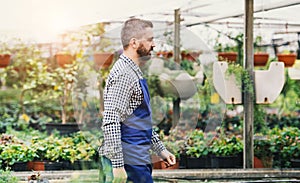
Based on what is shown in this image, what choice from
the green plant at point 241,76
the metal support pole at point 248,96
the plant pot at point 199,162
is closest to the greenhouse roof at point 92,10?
the metal support pole at point 248,96

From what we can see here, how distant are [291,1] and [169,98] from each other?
2.68m

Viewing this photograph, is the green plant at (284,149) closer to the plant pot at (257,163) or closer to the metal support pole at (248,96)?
the plant pot at (257,163)

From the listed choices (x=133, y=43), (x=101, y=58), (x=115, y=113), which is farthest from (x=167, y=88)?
(x=115, y=113)

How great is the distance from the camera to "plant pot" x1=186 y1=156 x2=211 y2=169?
23.9 ft

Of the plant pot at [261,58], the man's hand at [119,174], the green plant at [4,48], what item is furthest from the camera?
the green plant at [4,48]

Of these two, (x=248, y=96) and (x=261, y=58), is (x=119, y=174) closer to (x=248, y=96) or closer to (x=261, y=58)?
(x=248, y=96)

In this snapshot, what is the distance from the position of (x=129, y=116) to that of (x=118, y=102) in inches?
5.3

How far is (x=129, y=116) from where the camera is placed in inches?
168

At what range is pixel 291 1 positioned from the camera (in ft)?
24.4

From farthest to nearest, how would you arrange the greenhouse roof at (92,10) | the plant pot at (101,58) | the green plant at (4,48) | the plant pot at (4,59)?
1. the green plant at (4,48)
2. the plant pot at (4,59)
3. the plant pot at (101,58)
4. the greenhouse roof at (92,10)

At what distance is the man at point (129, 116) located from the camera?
163 inches

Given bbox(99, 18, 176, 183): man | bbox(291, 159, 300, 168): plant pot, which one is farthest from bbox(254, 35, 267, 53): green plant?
bbox(99, 18, 176, 183): man

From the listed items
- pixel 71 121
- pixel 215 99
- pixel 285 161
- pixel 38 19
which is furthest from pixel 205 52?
pixel 71 121

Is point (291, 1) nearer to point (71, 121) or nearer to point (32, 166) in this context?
point (32, 166)
